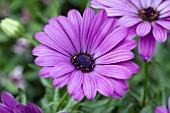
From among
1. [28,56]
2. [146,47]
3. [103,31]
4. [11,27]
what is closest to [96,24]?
[103,31]

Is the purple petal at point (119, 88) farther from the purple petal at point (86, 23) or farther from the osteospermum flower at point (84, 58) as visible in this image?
the purple petal at point (86, 23)

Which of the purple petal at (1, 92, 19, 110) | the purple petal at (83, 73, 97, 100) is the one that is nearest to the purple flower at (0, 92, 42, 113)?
the purple petal at (1, 92, 19, 110)

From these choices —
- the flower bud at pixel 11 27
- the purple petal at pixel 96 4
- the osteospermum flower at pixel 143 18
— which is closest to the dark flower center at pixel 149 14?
the osteospermum flower at pixel 143 18

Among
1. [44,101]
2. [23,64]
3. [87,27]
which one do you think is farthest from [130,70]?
[23,64]

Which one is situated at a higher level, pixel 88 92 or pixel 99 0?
pixel 99 0

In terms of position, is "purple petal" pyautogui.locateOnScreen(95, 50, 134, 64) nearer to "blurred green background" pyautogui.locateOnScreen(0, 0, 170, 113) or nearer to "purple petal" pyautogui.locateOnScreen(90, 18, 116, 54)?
"purple petal" pyautogui.locateOnScreen(90, 18, 116, 54)

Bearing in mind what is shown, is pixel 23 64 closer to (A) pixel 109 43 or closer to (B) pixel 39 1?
(B) pixel 39 1
